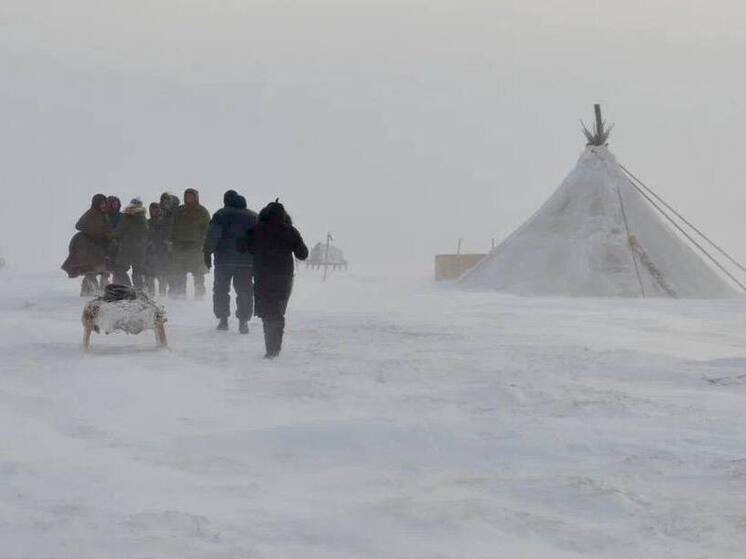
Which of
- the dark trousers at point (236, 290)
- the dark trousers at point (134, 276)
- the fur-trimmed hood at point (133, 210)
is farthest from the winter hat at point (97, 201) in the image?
the dark trousers at point (236, 290)

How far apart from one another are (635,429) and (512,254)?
16707mm

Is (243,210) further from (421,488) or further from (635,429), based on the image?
(421,488)

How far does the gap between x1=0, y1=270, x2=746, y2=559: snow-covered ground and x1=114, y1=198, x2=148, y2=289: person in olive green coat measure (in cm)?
555

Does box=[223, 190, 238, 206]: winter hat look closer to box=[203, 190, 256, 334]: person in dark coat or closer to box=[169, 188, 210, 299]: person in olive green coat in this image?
box=[203, 190, 256, 334]: person in dark coat

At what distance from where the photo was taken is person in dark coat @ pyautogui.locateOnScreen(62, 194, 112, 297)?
14992mm

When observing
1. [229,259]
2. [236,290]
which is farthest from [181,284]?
[236,290]

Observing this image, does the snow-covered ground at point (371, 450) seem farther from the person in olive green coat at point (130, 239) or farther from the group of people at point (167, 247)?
the person in olive green coat at point (130, 239)

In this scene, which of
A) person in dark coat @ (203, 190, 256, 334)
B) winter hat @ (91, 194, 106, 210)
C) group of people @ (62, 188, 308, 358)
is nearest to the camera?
person in dark coat @ (203, 190, 256, 334)

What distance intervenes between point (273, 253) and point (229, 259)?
87.2 inches

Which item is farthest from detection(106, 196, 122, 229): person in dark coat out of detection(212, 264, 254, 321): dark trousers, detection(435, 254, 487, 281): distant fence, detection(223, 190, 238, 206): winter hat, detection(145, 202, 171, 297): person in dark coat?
detection(435, 254, 487, 281): distant fence

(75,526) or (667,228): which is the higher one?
(667,228)

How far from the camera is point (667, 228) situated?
21.7 m

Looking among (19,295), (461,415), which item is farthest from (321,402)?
(19,295)

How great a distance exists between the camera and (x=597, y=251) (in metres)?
20.8
